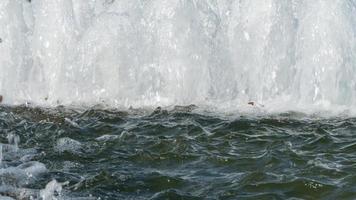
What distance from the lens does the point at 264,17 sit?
1316 cm

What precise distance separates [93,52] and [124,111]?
231cm

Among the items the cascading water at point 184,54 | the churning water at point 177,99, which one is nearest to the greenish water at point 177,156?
the churning water at point 177,99

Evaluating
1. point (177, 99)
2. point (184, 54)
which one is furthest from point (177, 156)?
point (184, 54)

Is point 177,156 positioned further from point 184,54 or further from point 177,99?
point 184,54

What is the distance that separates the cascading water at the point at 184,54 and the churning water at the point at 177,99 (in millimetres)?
25

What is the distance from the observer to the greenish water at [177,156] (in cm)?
762

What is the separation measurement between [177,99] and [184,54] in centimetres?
108

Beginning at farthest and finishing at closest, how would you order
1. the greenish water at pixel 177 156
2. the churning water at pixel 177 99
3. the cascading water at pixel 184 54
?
the cascading water at pixel 184 54, the churning water at pixel 177 99, the greenish water at pixel 177 156

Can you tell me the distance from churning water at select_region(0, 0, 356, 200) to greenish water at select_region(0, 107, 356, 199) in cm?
3

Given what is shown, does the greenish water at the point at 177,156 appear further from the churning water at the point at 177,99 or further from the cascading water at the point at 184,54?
the cascading water at the point at 184,54

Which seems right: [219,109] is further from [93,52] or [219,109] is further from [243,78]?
[93,52]

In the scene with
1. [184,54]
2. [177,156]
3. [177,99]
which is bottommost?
[177,156]

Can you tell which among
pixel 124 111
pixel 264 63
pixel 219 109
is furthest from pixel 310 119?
pixel 124 111

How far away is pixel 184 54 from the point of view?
13.2 metres
